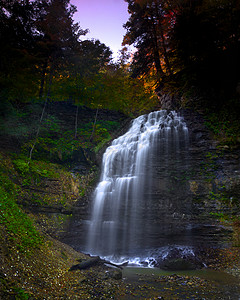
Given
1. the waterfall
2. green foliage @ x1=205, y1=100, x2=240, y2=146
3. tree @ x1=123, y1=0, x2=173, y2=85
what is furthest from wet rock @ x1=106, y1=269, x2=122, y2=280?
tree @ x1=123, y1=0, x2=173, y2=85

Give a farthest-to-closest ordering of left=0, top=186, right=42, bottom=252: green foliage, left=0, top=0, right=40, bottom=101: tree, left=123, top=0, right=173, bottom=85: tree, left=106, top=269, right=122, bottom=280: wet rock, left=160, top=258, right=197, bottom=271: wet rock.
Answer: left=123, top=0, right=173, bottom=85: tree → left=0, top=0, right=40, bottom=101: tree → left=160, top=258, right=197, bottom=271: wet rock → left=106, top=269, right=122, bottom=280: wet rock → left=0, top=186, right=42, bottom=252: green foliage

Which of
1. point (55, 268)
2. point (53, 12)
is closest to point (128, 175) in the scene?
point (55, 268)

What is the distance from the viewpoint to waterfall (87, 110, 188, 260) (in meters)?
10.1

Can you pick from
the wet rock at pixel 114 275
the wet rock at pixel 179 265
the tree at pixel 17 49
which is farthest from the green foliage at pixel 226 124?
the tree at pixel 17 49

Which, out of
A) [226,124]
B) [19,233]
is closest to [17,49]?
[19,233]

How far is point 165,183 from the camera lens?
10.7 metres

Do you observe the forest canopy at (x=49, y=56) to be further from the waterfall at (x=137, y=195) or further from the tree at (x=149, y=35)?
the waterfall at (x=137, y=195)

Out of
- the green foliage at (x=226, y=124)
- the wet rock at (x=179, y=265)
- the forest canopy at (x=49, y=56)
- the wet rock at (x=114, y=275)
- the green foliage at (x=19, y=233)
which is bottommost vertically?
the wet rock at (x=179, y=265)

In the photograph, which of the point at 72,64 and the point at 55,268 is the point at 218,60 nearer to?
the point at 72,64

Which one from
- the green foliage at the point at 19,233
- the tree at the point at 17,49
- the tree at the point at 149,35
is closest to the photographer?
the green foliage at the point at 19,233

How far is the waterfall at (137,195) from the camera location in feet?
33.0

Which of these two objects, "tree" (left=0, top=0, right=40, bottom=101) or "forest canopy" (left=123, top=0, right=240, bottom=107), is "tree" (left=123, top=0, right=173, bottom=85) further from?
"tree" (left=0, top=0, right=40, bottom=101)

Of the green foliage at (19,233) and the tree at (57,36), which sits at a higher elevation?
the tree at (57,36)

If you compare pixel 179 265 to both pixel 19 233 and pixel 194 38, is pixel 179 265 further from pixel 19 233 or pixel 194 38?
pixel 194 38
